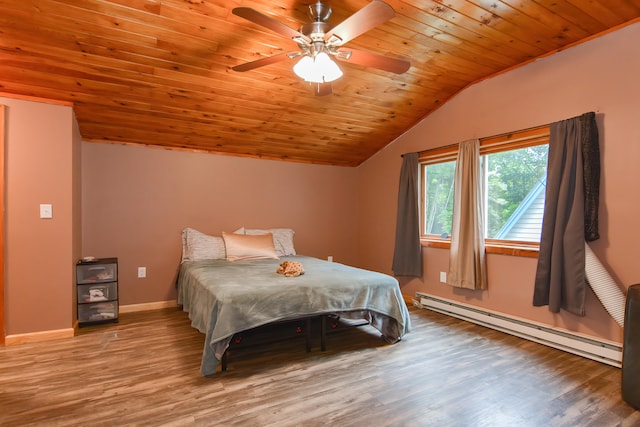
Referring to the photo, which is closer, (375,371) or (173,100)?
(375,371)

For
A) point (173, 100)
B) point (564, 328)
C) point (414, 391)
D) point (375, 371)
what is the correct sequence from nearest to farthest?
point (414, 391), point (375, 371), point (564, 328), point (173, 100)

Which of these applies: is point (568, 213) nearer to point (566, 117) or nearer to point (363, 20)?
point (566, 117)

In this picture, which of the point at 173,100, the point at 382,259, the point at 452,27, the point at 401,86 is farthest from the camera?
the point at 382,259

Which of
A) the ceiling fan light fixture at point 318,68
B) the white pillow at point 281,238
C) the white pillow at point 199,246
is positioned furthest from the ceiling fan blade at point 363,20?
the white pillow at point 281,238

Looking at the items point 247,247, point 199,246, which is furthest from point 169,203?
point 247,247

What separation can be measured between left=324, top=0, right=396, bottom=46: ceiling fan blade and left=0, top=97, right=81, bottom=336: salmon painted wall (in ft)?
8.45

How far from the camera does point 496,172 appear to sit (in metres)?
3.52

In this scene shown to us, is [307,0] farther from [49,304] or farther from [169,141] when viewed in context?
[49,304]

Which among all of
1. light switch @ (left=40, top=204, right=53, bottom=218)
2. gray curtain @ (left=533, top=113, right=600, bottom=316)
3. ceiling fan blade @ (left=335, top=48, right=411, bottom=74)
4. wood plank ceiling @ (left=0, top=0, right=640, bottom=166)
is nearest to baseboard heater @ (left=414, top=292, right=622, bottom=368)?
gray curtain @ (left=533, top=113, right=600, bottom=316)

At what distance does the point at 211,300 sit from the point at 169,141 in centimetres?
226

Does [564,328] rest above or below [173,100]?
below

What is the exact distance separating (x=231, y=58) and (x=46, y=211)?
2.07 meters

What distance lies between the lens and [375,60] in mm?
2174

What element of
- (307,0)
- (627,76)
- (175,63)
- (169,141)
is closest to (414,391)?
(307,0)
